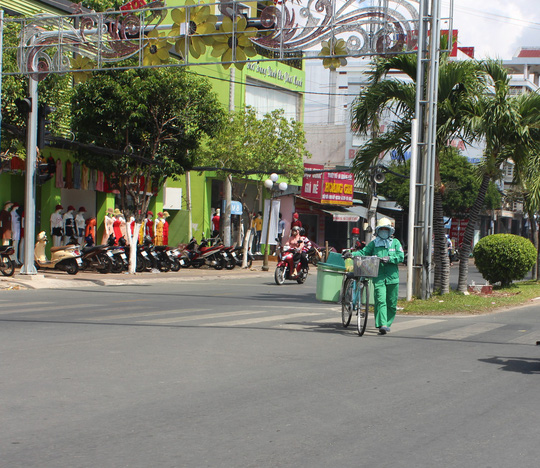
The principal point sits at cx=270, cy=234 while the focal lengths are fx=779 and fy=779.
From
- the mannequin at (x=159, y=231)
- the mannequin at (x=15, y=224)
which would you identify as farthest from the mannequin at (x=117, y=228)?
the mannequin at (x=159, y=231)

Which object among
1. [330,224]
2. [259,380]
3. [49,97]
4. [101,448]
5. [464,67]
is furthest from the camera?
[330,224]

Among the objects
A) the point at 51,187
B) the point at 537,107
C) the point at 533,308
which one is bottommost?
the point at 533,308

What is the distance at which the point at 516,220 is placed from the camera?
7994 cm

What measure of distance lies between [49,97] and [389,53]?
12.2 meters

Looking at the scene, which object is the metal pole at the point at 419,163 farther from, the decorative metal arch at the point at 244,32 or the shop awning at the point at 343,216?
the shop awning at the point at 343,216

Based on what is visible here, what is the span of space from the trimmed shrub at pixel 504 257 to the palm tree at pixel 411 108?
430 cm

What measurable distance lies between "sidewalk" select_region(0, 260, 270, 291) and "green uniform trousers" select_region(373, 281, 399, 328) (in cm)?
1094

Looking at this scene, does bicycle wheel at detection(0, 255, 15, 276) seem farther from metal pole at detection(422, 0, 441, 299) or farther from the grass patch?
metal pole at detection(422, 0, 441, 299)

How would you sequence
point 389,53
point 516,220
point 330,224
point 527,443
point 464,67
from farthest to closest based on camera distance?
point 516,220 < point 330,224 < point 464,67 < point 389,53 < point 527,443

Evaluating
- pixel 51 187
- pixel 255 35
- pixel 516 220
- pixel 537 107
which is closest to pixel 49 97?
pixel 51 187

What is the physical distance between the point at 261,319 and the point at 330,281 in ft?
5.00

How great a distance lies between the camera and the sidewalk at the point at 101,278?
19.7 metres

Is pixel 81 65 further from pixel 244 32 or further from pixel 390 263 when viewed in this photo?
pixel 390 263

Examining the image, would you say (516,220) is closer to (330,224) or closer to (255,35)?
(330,224)
